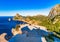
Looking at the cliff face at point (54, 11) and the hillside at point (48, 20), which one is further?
the cliff face at point (54, 11)

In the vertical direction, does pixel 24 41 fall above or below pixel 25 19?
below

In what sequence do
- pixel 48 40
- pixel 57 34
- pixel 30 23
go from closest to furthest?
pixel 48 40 < pixel 57 34 < pixel 30 23

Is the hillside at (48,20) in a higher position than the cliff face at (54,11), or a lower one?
lower

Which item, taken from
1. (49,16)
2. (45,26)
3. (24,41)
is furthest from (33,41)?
(49,16)

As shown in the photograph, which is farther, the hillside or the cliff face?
the cliff face

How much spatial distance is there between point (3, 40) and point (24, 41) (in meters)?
0.90

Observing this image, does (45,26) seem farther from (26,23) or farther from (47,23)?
(26,23)

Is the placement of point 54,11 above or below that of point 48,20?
above

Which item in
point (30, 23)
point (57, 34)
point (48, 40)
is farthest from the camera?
point (30, 23)

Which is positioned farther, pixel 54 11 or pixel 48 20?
A: pixel 54 11

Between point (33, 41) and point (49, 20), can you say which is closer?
point (33, 41)

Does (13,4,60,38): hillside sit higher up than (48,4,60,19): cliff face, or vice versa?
(48,4,60,19): cliff face

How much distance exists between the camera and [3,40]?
8688mm

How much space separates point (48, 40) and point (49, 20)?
1.51 meters
